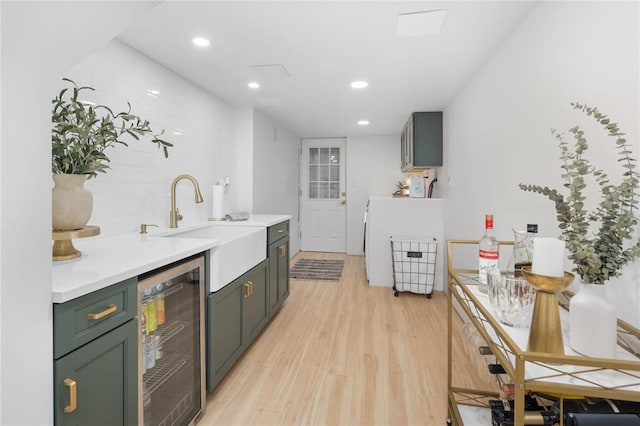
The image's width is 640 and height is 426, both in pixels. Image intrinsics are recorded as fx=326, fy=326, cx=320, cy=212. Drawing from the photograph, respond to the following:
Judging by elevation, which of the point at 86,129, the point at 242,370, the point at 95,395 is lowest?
the point at 242,370

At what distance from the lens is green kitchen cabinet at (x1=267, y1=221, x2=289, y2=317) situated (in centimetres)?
280

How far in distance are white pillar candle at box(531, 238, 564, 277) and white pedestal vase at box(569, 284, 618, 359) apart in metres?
0.11

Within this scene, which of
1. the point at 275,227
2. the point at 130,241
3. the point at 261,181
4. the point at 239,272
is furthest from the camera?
the point at 261,181

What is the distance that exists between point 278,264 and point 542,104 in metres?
2.27

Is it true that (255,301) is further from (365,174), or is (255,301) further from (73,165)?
(365,174)

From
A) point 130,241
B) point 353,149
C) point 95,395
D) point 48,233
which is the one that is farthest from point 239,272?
point 353,149

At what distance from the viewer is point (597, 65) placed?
1259mm

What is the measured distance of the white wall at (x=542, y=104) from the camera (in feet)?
3.67

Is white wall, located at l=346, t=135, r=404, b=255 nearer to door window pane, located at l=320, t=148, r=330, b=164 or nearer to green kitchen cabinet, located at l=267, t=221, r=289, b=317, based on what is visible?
door window pane, located at l=320, t=148, r=330, b=164

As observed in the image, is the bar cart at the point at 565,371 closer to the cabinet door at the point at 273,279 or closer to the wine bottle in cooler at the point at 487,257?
the wine bottle in cooler at the point at 487,257

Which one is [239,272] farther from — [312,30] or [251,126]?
[251,126]

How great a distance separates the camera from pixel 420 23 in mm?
1889

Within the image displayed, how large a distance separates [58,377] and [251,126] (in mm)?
3295

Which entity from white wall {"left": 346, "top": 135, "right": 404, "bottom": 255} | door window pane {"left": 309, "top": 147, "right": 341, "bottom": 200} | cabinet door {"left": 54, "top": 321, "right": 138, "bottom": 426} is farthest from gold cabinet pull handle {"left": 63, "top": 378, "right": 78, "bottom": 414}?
door window pane {"left": 309, "top": 147, "right": 341, "bottom": 200}
